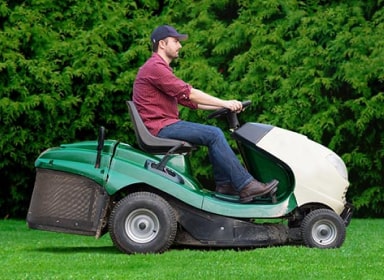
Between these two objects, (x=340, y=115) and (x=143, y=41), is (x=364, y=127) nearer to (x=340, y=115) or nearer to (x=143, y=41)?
(x=340, y=115)

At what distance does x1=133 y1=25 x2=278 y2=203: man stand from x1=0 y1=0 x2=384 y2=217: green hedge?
117 inches

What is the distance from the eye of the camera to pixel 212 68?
11.6 m

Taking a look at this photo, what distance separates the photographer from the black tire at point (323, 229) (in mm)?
8227

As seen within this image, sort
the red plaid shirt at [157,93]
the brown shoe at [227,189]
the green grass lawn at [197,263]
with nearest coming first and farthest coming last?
the green grass lawn at [197,263], the red plaid shirt at [157,93], the brown shoe at [227,189]

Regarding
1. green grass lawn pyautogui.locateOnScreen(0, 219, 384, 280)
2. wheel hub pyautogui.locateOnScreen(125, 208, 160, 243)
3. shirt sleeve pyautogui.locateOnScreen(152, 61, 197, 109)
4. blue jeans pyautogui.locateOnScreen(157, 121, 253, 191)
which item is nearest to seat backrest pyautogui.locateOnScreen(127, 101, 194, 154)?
blue jeans pyautogui.locateOnScreen(157, 121, 253, 191)

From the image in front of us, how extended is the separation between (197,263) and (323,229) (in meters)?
1.24

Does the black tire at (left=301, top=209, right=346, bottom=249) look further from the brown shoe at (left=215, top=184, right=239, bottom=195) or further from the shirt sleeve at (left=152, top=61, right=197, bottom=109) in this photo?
the shirt sleeve at (left=152, top=61, right=197, bottom=109)

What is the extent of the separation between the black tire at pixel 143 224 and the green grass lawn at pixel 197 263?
0.33ft

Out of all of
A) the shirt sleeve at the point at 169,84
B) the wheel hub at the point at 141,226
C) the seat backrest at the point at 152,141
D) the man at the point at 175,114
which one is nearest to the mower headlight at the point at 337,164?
the man at the point at 175,114

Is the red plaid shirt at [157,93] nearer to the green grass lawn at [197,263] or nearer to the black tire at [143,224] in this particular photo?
the black tire at [143,224]

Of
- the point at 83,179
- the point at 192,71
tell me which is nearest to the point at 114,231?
the point at 83,179

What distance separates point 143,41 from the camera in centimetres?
1194

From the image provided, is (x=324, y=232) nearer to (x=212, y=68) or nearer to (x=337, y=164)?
(x=337, y=164)

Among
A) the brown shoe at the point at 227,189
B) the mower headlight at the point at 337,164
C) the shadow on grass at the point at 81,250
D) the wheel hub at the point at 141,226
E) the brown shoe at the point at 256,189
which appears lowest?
the shadow on grass at the point at 81,250
